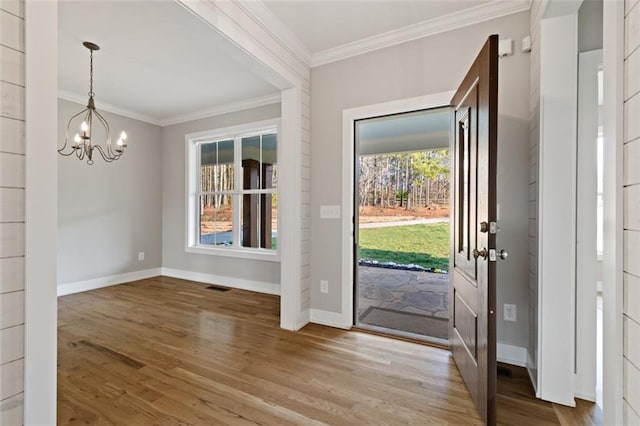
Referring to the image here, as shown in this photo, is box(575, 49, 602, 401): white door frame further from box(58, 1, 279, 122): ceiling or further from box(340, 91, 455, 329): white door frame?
box(58, 1, 279, 122): ceiling

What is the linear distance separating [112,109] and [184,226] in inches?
79.2

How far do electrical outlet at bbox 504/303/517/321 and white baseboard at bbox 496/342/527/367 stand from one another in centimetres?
21

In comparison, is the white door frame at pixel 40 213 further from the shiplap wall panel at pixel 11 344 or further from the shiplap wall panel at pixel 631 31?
the shiplap wall panel at pixel 631 31

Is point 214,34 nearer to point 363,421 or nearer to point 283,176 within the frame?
point 283,176

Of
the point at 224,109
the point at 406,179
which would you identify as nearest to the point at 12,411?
the point at 224,109

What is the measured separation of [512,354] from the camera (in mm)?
2104

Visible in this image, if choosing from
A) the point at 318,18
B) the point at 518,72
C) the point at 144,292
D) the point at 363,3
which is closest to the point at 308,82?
the point at 318,18

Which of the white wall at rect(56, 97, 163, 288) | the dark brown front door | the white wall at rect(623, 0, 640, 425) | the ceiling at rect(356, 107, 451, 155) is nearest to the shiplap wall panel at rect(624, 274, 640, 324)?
the white wall at rect(623, 0, 640, 425)

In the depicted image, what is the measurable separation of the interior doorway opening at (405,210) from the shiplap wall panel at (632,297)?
2919 mm

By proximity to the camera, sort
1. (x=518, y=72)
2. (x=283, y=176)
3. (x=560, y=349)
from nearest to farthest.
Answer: (x=560, y=349)
(x=518, y=72)
(x=283, y=176)

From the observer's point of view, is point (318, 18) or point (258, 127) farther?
point (258, 127)

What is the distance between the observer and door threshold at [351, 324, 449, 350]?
2411mm

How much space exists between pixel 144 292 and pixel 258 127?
280 cm

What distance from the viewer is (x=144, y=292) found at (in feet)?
12.7
